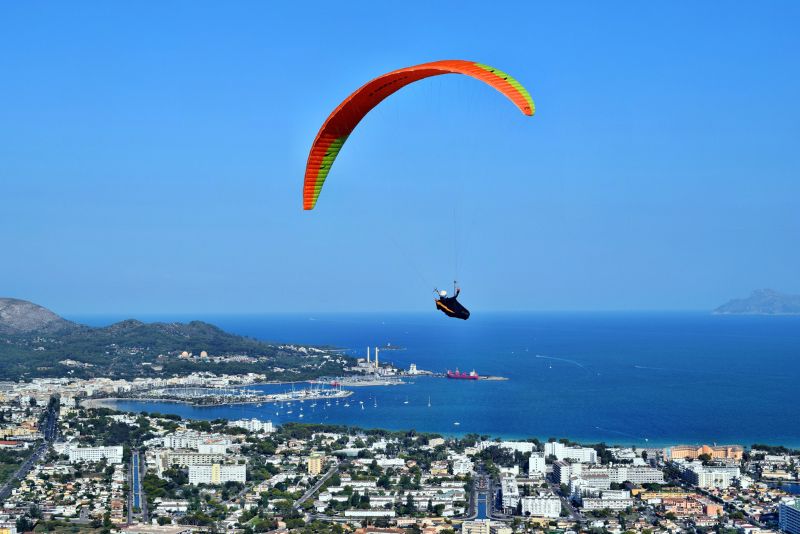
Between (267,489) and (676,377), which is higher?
(676,377)

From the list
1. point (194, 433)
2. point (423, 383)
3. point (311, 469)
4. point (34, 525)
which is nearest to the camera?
point (34, 525)

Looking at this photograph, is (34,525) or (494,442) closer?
(34,525)

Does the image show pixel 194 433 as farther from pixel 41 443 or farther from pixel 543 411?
pixel 543 411

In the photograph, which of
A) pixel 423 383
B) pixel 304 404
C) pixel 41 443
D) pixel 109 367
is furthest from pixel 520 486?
pixel 109 367

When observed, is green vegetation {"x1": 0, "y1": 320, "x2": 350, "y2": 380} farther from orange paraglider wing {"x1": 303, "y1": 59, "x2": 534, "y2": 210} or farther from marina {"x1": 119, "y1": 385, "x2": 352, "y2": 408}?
orange paraglider wing {"x1": 303, "y1": 59, "x2": 534, "y2": 210}

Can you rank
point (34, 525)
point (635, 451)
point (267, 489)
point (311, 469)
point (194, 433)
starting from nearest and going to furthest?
point (34, 525) < point (267, 489) < point (311, 469) < point (635, 451) < point (194, 433)

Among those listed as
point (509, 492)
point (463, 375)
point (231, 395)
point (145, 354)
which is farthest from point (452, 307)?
point (145, 354)
